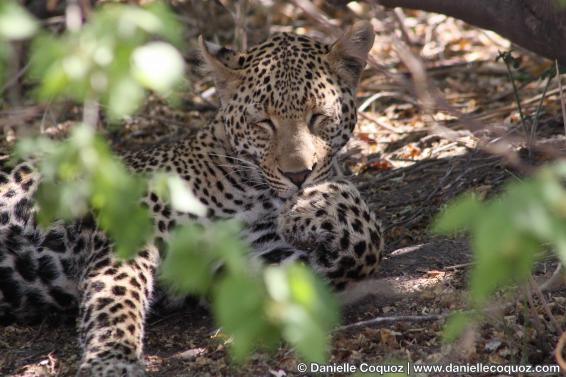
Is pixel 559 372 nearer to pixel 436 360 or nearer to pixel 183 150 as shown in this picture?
pixel 436 360

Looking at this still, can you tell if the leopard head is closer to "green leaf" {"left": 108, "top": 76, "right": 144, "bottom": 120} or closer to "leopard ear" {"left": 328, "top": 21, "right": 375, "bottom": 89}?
"leopard ear" {"left": 328, "top": 21, "right": 375, "bottom": 89}

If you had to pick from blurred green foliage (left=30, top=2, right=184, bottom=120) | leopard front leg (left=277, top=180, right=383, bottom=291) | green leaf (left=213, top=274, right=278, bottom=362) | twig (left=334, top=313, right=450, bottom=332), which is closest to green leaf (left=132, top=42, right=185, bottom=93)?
blurred green foliage (left=30, top=2, right=184, bottom=120)

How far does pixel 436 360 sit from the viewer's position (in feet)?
16.7

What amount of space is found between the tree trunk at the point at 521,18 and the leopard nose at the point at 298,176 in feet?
4.85

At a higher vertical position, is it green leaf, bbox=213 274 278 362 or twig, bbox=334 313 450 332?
green leaf, bbox=213 274 278 362

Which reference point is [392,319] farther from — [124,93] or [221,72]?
[124,93]

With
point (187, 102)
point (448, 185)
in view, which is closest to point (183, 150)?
point (448, 185)

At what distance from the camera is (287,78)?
6.39 meters

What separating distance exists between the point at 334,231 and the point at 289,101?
0.92 metres

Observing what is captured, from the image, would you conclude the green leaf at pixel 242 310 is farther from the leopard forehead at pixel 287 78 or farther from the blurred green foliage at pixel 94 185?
the leopard forehead at pixel 287 78

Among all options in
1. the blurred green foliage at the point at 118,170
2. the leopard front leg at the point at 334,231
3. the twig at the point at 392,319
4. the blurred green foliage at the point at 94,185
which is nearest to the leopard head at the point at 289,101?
the leopard front leg at the point at 334,231

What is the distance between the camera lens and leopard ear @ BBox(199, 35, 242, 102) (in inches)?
261

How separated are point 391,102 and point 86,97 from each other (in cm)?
757

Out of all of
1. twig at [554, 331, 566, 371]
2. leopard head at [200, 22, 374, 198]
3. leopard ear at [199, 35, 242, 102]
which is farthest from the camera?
leopard ear at [199, 35, 242, 102]
